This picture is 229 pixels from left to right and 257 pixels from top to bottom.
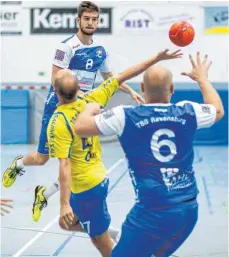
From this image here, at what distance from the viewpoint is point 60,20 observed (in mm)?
A: 22188

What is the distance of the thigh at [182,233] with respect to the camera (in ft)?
19.0

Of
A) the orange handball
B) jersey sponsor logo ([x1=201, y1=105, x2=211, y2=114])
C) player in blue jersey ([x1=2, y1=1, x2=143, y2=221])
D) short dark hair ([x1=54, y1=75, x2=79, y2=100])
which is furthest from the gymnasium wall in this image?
jersey sponsor logo ([x1=201, y1=105, x2=211, y2=114])

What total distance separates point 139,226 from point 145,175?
38 cm

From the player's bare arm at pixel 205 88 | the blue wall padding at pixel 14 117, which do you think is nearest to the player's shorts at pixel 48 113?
the player's bare arm at pixel 205 88

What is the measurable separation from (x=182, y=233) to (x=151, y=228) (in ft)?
0.95

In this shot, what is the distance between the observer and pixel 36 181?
49.7 feet

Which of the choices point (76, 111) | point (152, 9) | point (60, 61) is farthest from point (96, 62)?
point (152, 9)

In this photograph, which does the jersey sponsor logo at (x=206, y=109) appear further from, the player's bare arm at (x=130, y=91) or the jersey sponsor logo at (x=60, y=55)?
the jersey sponsor logo at (x=60, y=55)

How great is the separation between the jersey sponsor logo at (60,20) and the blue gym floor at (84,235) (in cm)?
531

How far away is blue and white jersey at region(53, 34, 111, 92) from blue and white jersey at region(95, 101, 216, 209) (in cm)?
306

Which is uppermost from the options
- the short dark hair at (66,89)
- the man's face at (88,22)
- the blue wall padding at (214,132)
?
the man's face at (88,22)

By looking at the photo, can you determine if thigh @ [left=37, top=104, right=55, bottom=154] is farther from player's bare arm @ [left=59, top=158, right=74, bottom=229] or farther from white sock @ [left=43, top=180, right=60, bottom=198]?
player's bare arm @ [left=59, top=158, right=74, bottom=229]

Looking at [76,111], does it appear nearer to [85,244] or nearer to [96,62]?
[96,62]

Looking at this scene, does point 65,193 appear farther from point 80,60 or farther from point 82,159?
point 80,60
